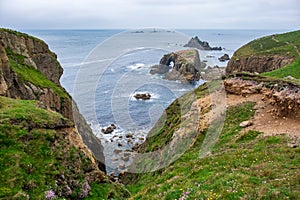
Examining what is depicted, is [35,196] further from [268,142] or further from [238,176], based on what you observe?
[268,142]

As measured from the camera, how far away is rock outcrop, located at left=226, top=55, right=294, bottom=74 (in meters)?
92.8

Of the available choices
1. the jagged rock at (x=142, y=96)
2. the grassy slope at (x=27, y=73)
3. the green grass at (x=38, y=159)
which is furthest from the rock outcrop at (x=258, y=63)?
the green grass at (x=38, y=159)

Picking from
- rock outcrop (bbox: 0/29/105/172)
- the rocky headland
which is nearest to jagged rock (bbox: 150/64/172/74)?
rock outcrop (bbox: 0/29/105/172)

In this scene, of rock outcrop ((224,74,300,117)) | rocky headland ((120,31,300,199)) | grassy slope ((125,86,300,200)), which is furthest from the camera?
rock outcrop ((224,74,300,117))

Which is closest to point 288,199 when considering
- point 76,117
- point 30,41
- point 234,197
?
point 234,197

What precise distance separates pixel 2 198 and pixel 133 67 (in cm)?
13783

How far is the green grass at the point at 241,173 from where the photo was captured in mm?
13906

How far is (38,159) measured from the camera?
2155 cm

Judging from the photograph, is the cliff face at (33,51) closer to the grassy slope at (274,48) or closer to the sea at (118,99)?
the sea at (118,99)

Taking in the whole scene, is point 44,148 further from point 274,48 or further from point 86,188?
point 274,48

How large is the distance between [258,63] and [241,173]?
309 feet

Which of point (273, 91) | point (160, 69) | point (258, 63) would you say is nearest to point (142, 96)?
point (258, 63)

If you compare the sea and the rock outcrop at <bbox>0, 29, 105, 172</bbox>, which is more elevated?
the rock outcrop at <bbox>0, 29, 105, 172</bbox>

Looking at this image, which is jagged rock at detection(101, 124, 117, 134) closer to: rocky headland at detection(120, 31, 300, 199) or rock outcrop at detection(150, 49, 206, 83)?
rocky headland at detection(120, 31, 300, 199)
